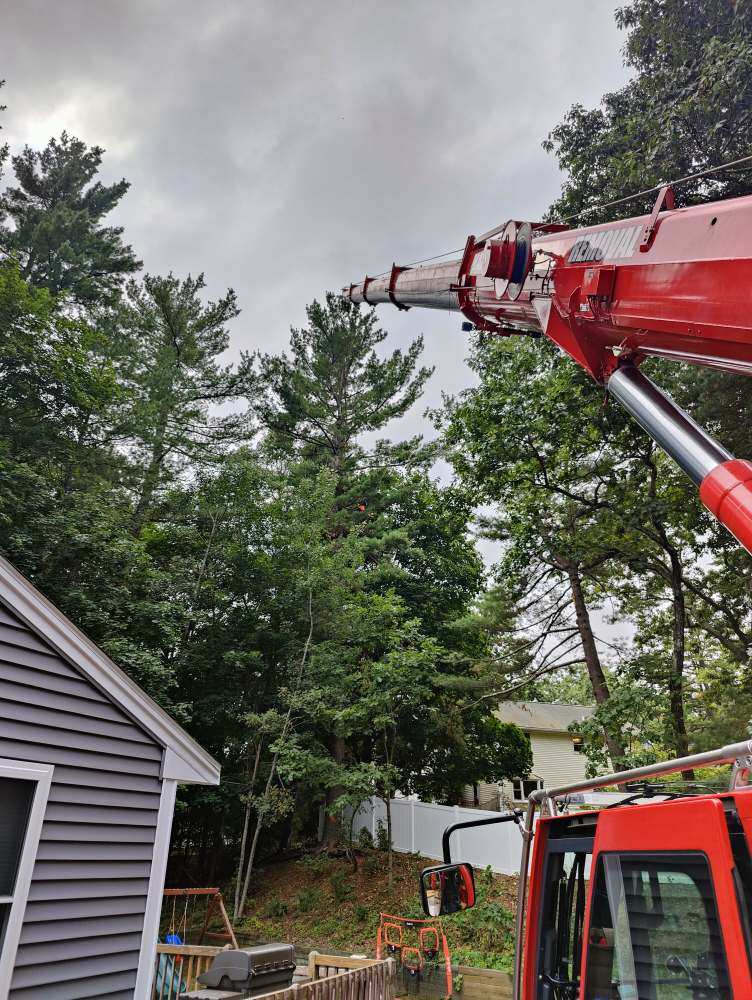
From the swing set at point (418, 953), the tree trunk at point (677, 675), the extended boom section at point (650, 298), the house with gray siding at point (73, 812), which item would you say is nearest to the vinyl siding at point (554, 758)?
the swing set at point (418, 953)

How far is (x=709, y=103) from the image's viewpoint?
22.4 feet

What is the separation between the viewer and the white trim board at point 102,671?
13.0 ft

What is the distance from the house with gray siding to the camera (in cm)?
373

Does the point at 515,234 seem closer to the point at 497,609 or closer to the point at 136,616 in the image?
the point at 497,609

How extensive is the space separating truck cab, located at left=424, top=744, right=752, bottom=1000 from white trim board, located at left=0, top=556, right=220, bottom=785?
10.1 ft

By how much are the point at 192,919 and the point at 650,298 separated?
1484 centimetres

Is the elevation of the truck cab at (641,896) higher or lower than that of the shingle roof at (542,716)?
lower

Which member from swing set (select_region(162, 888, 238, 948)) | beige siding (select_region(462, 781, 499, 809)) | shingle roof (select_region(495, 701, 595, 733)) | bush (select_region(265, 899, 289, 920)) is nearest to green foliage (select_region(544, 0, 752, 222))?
swing set (select_region(162, 888, 238, 948))

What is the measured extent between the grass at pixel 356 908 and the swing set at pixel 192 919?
0.81 metres

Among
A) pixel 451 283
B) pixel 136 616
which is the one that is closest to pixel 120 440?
pixel 136 616

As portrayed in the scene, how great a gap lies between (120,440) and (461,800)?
1496 cm

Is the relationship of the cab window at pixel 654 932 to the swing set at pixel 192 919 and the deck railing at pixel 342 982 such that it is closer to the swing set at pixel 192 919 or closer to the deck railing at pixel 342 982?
the deck railing at pixel 342 982

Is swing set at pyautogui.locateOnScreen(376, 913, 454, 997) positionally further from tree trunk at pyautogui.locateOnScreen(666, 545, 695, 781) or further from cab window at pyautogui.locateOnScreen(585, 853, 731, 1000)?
cab window at pyautogui.locateOnScreen(585, 853, 731, 1000)

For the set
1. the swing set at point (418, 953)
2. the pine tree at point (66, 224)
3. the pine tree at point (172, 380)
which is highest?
the pine tree at point (66, 224)
